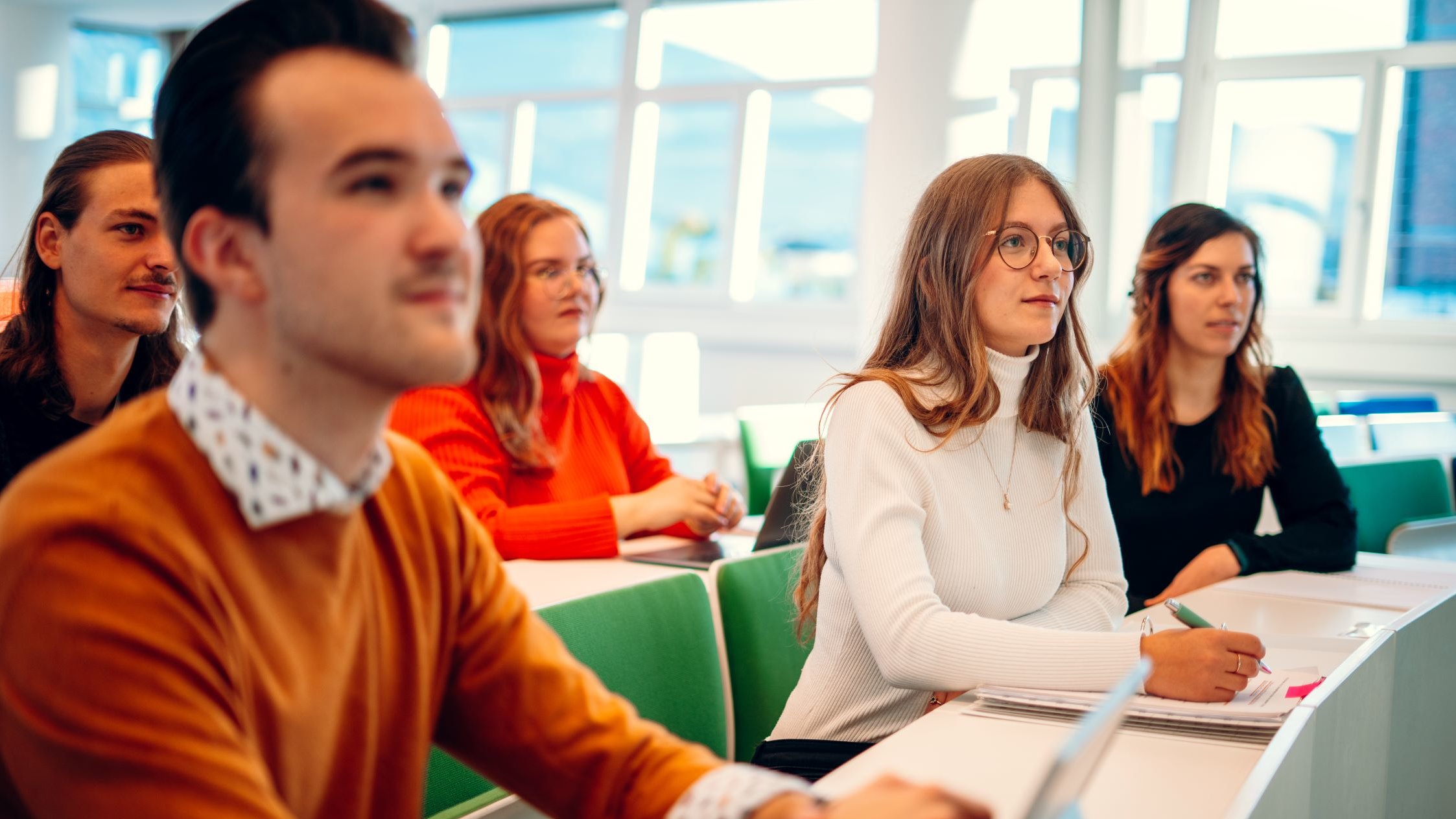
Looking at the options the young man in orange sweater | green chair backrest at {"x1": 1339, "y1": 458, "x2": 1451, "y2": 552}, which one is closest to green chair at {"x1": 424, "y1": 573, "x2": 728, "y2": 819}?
the young man in orange sweater

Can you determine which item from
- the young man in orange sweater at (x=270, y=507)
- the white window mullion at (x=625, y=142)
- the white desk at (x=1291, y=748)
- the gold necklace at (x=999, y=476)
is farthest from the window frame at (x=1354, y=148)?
the young man in orange sweater at (x=270, y=507)

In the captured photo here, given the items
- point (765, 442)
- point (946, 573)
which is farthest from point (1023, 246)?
point (765, 442)

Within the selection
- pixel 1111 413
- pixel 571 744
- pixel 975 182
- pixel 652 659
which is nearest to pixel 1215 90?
pixel 1111 413

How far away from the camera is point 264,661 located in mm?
766

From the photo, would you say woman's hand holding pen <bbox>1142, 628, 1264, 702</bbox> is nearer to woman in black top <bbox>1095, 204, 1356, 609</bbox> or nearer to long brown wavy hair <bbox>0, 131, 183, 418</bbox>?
woman in black top <bbox>1095, 204, 1356, 609</bbox>

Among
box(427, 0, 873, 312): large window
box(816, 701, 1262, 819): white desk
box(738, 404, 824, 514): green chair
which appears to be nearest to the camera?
box(816, 701, 1262, 819): white desk

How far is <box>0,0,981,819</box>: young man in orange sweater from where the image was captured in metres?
0.68

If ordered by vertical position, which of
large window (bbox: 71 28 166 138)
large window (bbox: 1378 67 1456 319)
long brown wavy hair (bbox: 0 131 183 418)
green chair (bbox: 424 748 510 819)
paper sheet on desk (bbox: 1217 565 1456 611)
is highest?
large window (bbox: 71 28 166 138)

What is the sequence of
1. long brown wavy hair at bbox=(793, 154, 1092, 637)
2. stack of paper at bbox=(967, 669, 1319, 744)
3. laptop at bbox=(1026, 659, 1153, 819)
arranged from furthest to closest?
long brown wavy hair at bbox=(793, 154, 1092, 637) < stack of paper at bbox=(967, 669, 1319, 744) < laptop at bbox=(1026, 659, 1153, 819)

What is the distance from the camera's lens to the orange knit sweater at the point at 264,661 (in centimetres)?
67

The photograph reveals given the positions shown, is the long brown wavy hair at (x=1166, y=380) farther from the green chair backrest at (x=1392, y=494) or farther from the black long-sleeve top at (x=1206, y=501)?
the green chair backrest at (x=1392, y=494)

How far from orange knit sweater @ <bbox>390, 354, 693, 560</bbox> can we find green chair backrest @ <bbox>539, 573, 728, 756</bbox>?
59cm

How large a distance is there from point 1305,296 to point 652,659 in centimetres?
616

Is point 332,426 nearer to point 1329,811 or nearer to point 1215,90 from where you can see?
point 1329,811
